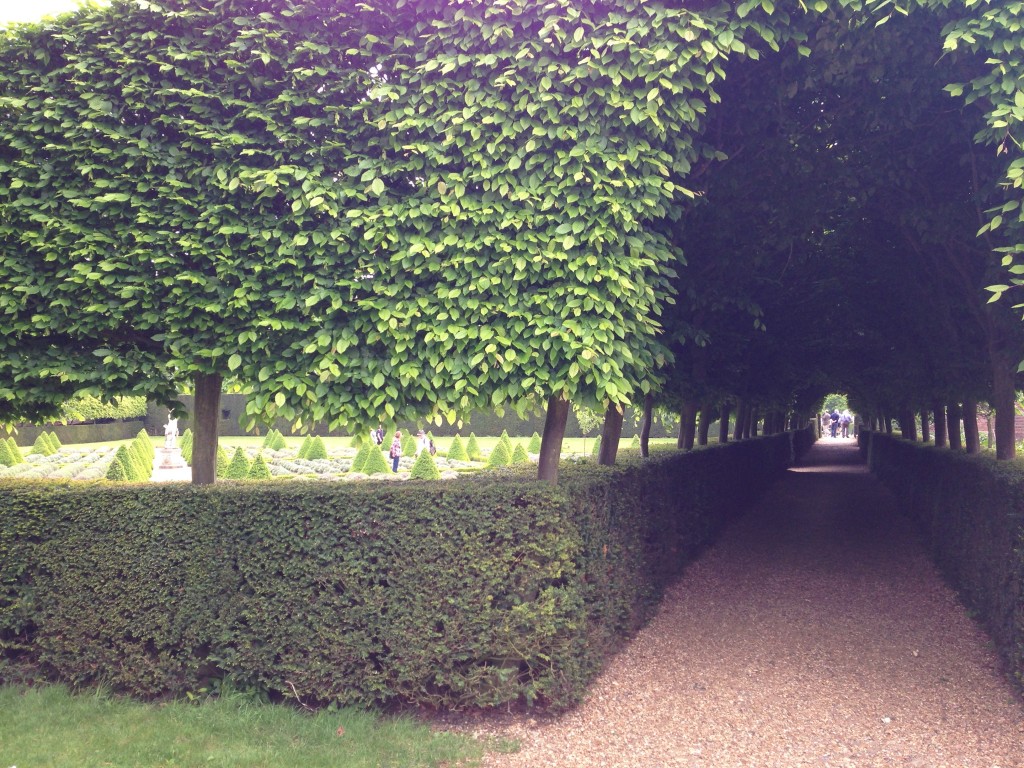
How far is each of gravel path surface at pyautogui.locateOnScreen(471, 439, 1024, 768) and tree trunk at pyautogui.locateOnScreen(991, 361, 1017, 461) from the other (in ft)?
6.01

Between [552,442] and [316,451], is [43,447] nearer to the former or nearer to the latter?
[316,451]

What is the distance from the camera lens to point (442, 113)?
565 cm

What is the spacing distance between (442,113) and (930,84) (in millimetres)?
4077

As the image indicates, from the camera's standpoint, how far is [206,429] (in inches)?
253

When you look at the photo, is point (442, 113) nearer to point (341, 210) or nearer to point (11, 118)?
point (341, 210)

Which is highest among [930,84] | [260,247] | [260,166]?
[930,84]

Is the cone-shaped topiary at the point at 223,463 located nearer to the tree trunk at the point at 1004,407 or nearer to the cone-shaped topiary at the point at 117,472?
the cone-shaped topiary at the point at 117,472

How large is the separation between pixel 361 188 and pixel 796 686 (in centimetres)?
503

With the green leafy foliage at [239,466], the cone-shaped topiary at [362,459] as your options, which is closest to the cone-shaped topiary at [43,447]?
the cone-shaped topiary at [362,459]

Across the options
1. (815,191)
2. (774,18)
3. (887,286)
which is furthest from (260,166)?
(887,286)

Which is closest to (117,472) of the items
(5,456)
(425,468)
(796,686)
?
(425,468)

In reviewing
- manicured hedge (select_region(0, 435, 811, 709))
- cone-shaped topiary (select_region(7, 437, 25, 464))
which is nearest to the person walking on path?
cone-shaped topiary (select_region(7, 437, 25, 464))

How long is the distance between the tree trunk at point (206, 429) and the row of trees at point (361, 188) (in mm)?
246

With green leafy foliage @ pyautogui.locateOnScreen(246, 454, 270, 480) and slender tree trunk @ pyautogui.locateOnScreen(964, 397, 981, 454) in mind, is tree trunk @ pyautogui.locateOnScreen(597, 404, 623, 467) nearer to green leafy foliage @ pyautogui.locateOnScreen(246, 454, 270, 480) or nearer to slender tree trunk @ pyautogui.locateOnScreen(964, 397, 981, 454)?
slender tree trunk @ pyautogui.locateOnScreen(964, 397, 981, 454)
